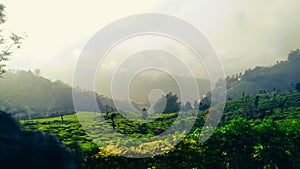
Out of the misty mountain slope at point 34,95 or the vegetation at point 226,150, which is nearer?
the vegetation at point 226,150

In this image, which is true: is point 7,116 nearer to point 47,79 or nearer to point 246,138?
point 246,138

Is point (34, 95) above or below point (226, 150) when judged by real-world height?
above

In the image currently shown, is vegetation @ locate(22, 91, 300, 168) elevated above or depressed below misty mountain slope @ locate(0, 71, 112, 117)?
below

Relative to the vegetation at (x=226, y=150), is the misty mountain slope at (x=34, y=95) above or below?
above

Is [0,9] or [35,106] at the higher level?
[0,9]

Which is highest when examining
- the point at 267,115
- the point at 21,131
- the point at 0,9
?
the point at 0,9

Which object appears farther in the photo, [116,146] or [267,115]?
[267,115]

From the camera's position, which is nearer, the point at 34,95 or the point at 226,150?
the point at 226,150

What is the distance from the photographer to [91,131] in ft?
131

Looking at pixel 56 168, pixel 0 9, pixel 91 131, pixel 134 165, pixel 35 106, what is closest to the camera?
pixel 56 168

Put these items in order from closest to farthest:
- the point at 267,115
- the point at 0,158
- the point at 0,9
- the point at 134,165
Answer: the point at 0,158, the point at 134,165, the point at 0,9, the point at 267,115

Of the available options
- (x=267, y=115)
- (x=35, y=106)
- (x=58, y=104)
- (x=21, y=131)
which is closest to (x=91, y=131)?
(x=21, y=131)

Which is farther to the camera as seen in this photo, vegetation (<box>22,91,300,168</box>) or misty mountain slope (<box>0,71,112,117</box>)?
misty mountain slope (<box>0,71,112,117</box>)

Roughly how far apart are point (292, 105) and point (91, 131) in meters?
50.0
